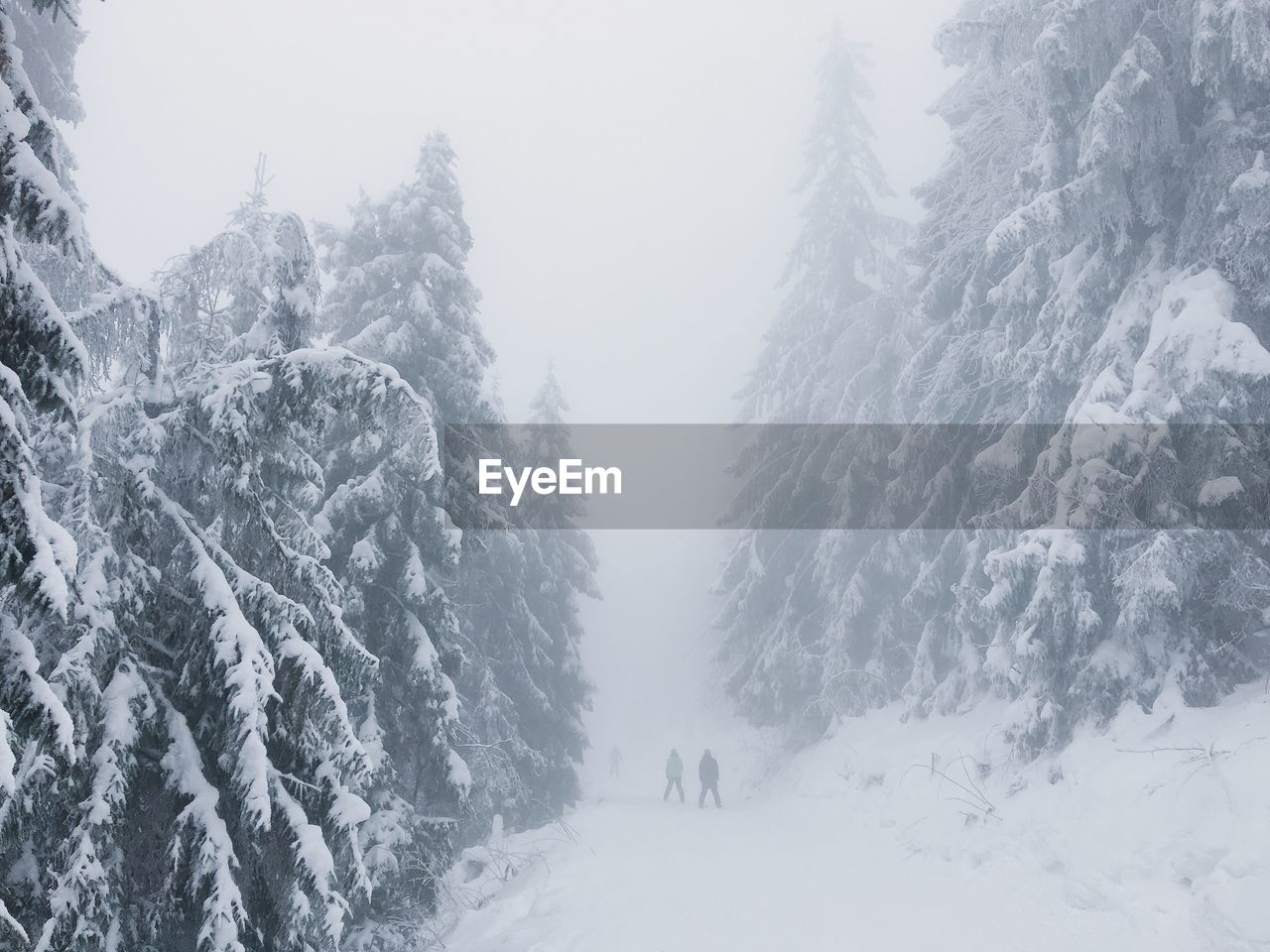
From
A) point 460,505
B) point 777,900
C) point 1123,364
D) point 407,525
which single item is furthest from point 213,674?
point 1123,364

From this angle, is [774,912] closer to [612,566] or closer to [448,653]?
[448,653]

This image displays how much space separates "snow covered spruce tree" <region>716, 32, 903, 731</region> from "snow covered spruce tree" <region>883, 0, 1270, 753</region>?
755 centimetres

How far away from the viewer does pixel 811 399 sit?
23.8 m

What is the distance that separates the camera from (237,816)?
19.1 feet

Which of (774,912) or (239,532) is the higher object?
(239,532)

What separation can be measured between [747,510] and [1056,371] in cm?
1206

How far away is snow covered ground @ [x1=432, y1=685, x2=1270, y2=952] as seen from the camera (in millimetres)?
8055

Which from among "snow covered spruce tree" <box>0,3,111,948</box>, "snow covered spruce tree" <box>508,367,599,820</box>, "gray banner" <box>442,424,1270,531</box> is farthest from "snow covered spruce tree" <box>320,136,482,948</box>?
"snow covered spruce tree" <box>508,367,599,820</box>

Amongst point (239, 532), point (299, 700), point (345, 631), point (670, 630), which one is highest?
point (239, 532)

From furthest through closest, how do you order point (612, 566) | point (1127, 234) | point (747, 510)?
point (612, 566), point (747, 510), point (1127, 234)

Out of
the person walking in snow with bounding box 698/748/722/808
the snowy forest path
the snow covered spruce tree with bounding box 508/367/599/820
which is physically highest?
the snow covered spruce tree with bounding box 508/367/599/820

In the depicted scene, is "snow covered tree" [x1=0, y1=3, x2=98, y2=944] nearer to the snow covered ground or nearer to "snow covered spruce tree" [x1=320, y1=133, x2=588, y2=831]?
the snow covered ground

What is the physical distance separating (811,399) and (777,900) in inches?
592

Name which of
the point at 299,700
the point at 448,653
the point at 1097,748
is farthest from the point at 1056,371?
the point at 299,700
